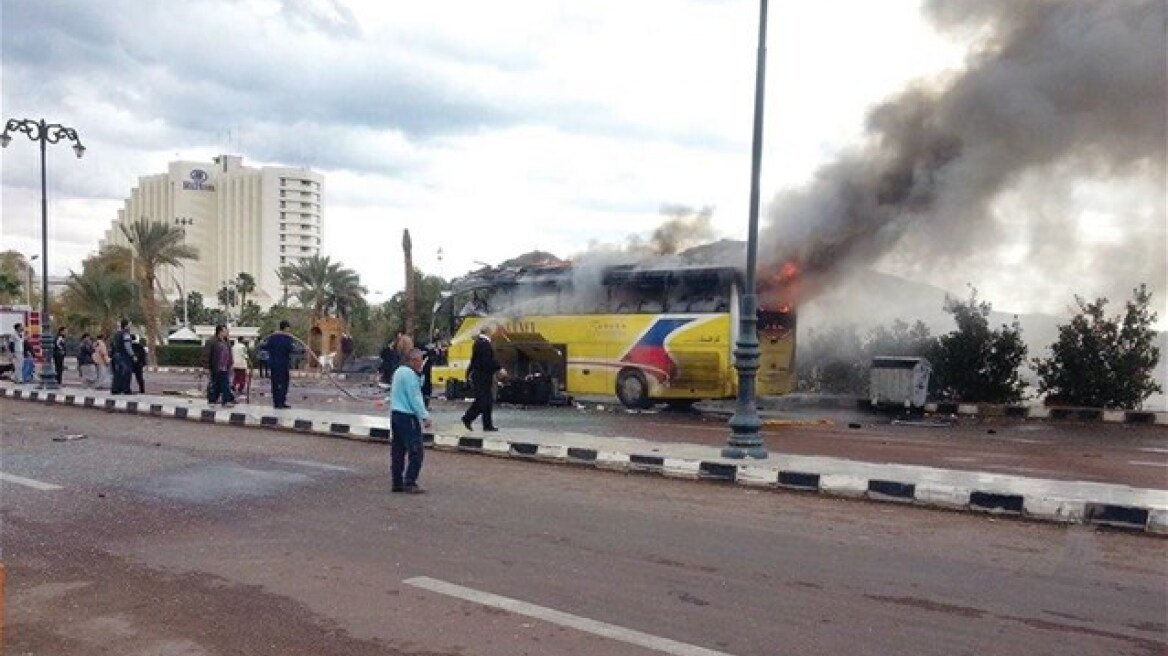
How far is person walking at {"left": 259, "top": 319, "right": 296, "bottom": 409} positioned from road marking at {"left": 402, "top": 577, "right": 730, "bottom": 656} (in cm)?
1241

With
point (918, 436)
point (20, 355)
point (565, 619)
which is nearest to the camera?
point (565, 619)

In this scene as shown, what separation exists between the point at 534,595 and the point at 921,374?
16.3m

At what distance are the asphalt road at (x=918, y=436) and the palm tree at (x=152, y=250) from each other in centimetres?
2731

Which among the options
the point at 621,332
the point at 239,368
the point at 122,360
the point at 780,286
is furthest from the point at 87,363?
the point at 780,286

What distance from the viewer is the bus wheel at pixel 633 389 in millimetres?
20484

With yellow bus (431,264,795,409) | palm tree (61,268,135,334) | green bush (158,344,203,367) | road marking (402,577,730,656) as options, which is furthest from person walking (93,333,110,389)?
green bush (158,344,203,367)

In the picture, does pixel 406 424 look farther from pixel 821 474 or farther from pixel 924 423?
pixel 924 423

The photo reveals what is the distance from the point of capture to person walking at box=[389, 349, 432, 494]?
9227 mm

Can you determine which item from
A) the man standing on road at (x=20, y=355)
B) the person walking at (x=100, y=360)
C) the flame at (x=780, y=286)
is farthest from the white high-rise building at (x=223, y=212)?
the flame at (x=780, y=286)

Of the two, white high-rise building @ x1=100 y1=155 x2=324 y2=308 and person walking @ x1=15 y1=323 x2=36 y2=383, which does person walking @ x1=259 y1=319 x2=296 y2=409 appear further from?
white high-rise building @ x1=100 y1=155 x2=324 y2=308

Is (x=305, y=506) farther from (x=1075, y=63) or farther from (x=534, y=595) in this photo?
(x=1075, y=63)

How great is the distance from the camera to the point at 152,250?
45.9 m

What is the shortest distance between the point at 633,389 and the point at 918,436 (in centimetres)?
671

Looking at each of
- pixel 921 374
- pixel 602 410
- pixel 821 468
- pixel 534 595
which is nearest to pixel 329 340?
pixel 602 410
